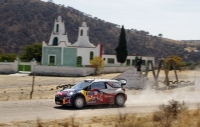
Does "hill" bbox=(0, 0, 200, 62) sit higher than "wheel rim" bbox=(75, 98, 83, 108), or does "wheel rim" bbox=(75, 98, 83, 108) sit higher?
"hill" bbox=(0, 0, 200, 62)

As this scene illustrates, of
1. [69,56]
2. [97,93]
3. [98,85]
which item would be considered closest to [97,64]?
[69,56]

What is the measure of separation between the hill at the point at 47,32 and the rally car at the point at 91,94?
83751mm

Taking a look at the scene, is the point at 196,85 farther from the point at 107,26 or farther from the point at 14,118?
the point at 107,26

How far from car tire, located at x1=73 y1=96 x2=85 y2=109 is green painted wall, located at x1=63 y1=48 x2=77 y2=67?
43.2 meters

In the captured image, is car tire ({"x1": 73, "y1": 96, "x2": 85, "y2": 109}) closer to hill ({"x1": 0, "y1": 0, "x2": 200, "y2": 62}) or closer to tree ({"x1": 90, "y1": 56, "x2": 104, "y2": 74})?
tree ({"x1": 90, "y1": 56, "x2": 104, "y2": 74})

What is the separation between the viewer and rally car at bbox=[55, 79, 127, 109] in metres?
17.9

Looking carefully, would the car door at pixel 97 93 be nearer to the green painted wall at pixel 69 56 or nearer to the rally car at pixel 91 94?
the rally car at pixel 91 94

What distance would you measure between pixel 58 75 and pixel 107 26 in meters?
85.7

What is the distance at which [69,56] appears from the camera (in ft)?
202

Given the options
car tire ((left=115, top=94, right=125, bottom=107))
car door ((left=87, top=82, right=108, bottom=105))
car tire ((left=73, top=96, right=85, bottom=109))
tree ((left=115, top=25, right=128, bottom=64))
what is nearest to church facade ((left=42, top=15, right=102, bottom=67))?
tree ((left=115, top=25, right=128, bottom=64))

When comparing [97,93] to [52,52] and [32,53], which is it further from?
[32,53]

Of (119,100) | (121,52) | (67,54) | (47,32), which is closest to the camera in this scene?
(119,100)

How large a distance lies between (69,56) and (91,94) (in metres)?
43.3

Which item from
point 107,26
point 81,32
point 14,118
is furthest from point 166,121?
point 107,26
